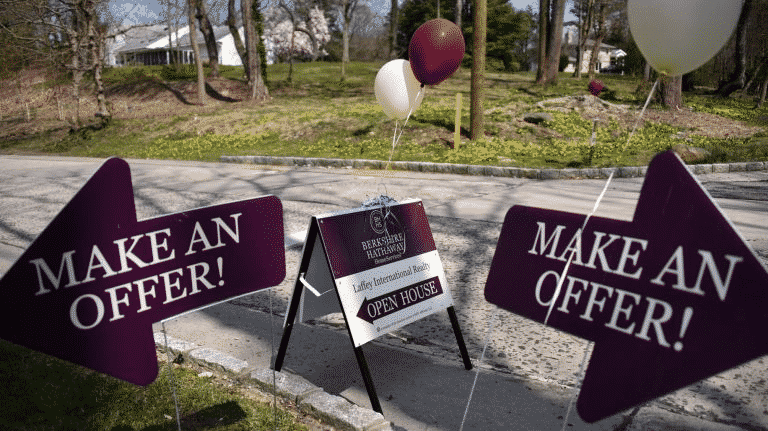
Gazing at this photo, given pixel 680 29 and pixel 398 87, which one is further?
pixel 398 87

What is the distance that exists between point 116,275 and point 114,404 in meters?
1.17

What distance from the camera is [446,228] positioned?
715 cm

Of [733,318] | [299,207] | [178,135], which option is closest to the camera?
[733,318]

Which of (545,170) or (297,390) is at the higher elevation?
(545,170)

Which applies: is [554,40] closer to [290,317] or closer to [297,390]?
[290,317]

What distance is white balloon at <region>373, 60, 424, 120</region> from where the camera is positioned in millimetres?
4602

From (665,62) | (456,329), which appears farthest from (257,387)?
(665,62)

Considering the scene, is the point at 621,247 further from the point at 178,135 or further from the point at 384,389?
the point at 178,135

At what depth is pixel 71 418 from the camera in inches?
115

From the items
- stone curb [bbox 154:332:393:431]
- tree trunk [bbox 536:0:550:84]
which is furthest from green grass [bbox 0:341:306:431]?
tree trunk [bbox 536:0:550:84]

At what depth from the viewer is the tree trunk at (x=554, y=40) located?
24.0 meters

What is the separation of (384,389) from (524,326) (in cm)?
143

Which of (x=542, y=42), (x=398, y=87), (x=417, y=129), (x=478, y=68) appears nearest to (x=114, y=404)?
(x=398, y=87)

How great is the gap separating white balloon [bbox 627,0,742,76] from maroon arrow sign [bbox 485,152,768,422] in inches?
35.9
